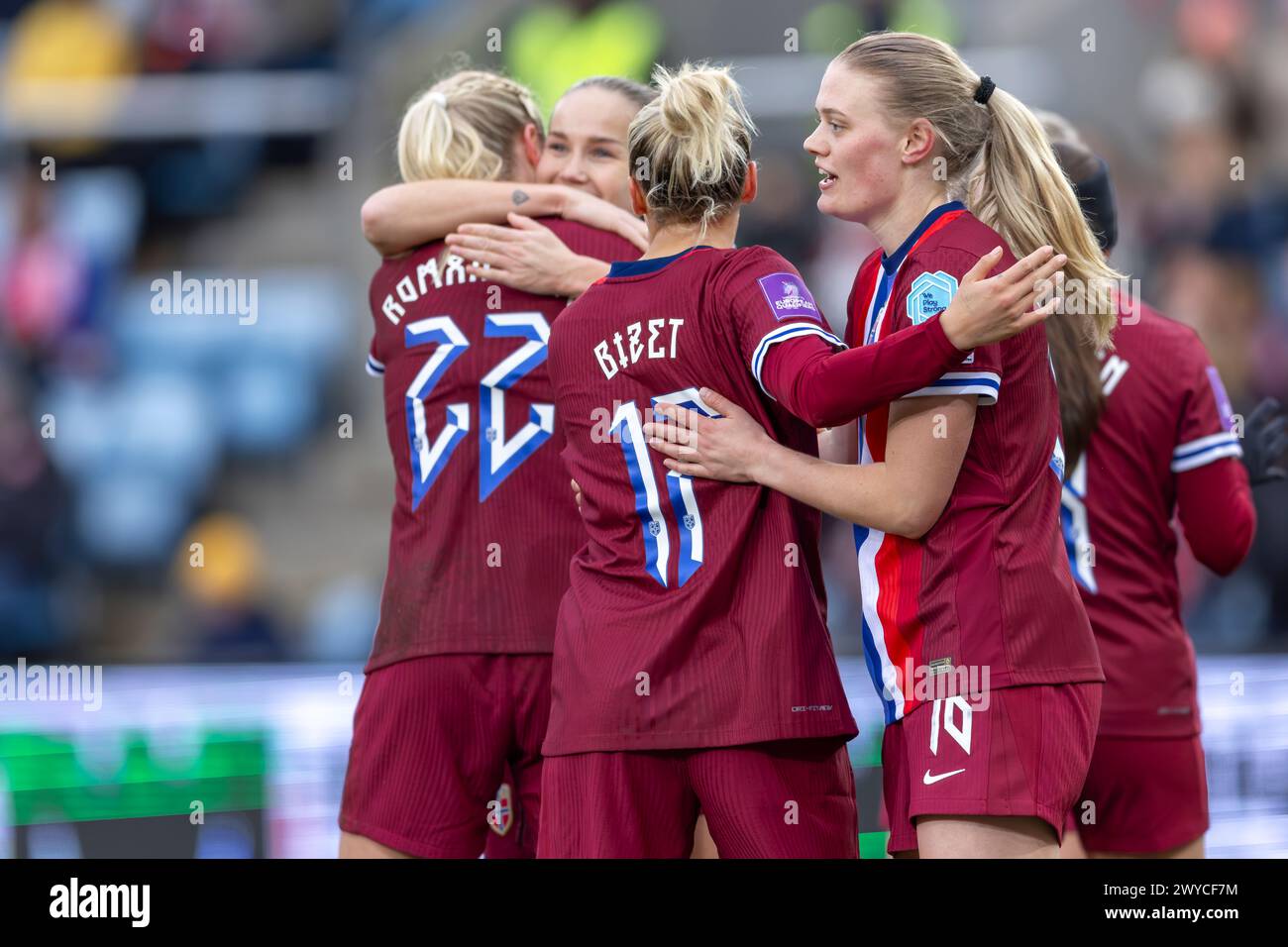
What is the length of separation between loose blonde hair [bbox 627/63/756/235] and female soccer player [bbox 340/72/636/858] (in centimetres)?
56

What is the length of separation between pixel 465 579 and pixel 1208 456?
5.26ft

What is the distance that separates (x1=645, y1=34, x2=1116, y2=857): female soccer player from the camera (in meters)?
2.37

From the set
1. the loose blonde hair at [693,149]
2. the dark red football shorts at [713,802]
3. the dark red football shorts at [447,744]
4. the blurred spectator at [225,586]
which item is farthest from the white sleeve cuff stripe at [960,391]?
the blurred spectator at [225,586]

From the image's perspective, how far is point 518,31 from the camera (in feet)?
30.5

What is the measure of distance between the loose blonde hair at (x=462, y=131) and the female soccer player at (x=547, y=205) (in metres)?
0.07

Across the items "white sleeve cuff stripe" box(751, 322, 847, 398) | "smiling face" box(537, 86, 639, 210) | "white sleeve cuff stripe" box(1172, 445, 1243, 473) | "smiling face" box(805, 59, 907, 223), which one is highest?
"smiling face" box(537, 86, 639, 210)

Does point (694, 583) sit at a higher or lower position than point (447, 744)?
higher

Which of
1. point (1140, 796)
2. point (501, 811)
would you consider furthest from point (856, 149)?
point (1140, 796)

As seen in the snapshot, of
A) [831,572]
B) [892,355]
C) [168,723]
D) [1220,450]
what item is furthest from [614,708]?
[831,572]

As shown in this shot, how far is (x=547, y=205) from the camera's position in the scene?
313 cm

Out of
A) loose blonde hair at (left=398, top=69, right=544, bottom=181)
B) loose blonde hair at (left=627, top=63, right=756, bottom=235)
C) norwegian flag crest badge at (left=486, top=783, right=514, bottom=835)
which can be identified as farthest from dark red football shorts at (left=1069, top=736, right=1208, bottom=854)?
loose blonde hair at (left=398, top=69, right=544, bottom=181)

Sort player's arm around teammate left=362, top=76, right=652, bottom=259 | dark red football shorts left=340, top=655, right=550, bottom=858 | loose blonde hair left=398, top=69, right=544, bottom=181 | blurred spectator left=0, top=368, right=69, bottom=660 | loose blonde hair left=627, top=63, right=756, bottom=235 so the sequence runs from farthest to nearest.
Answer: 1. blurred spectator left=0, top=368, right=69, bottom=660
2. loose blonde hair left=398, top=69, right=544, bottom=181
3. player's arm around teammate left=362, top=76, right=652, bottom=259
4. dark red football shorts left=340, top=655, right=550, bottom=858
5. loose blonde hair left=627, top=63, right=756, bottom=235

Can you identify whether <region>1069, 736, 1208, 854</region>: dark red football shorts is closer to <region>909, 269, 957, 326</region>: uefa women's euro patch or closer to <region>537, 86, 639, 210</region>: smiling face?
<region>909, 269, 957, 326</region>: uefa women's euro patch

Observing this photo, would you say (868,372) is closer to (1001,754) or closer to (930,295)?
(930,295)
